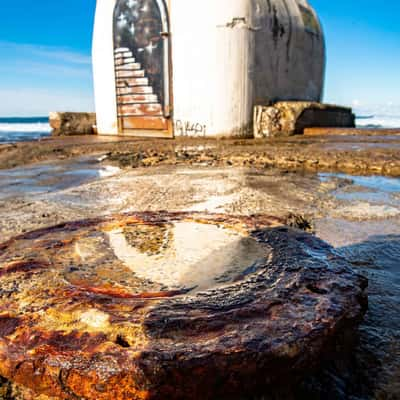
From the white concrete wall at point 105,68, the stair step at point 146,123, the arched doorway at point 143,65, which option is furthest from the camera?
the white concrete wall at point 105,68

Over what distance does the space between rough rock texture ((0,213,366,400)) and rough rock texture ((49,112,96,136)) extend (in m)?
11.0

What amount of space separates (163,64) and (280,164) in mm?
5247

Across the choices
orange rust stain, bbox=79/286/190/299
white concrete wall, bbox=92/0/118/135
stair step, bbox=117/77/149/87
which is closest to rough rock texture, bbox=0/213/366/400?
orange rust stain, bbox=79/286/190/299

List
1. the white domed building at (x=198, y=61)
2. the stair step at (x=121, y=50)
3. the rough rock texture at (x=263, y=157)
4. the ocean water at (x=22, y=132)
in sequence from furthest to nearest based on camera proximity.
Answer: the ocean water at (x=22, y=132)
the stair step at (x=121, y=50)
the white domed building at (x=198, y=61)
the rough rock texture at (x=263, y=157)

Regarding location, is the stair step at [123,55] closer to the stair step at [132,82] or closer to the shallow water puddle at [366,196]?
the stair step at [132,82]

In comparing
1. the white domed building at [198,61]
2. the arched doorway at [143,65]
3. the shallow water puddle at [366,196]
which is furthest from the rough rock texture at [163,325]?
the arched doorway at [143,65]

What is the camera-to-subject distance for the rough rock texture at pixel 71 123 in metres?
11.0

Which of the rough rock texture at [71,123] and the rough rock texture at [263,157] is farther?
the rough rock texture at [71,123]

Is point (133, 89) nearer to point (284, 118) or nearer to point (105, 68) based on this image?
point (105, 68)

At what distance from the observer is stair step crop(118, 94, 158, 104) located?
8742mm

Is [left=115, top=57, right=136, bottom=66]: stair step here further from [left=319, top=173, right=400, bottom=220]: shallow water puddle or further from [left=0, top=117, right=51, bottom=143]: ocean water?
[left=319, top=173, right=400, bottom=220]: shallow water puddle

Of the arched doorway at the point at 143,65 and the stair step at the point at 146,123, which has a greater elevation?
the arched doorway at the point at 143,65

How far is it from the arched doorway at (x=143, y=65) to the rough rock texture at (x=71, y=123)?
2.28 metres

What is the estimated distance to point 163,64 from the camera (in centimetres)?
825
